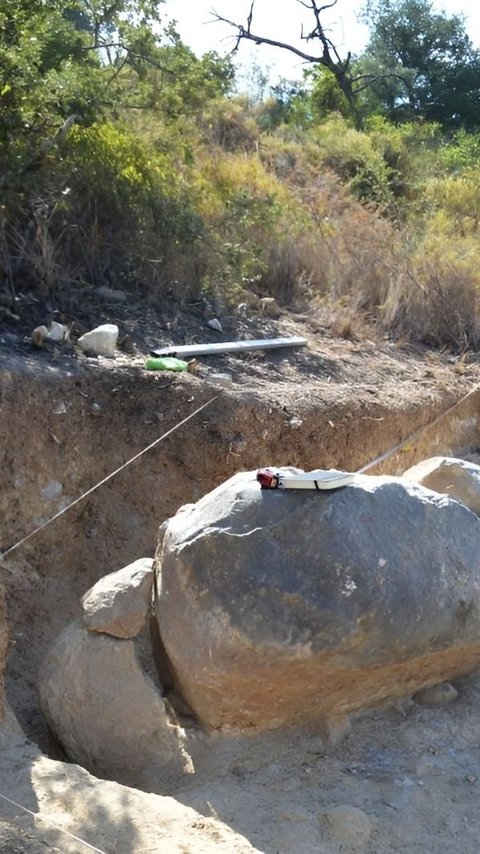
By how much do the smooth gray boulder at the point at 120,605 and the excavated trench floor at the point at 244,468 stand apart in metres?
0.55

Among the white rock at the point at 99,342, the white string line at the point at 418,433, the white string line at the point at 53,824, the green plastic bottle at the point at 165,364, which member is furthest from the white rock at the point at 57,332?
the white string line at the point at 53,824

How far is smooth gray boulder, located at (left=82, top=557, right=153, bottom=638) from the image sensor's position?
4.06 m

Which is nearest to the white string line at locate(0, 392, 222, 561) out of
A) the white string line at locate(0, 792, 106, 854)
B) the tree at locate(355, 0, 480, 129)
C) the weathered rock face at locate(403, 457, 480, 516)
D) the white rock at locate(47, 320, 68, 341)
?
the white rock at locate(47, 320, 68, 341)

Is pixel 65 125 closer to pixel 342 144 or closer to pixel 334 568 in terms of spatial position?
pixel 334 568

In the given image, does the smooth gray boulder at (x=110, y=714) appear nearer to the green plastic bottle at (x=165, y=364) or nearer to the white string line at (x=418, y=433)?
the green plastic bottle at (x=165, y=364)

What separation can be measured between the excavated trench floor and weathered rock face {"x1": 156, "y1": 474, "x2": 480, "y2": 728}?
10.5 inches

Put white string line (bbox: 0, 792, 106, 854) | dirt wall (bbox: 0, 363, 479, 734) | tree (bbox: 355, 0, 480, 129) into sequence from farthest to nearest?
tree (bbox: 355, 0, 480, 129)
dirt wall (bbox: 0, 363, 479, 734)
white string line (bbox: 0, 792, 106, 854)

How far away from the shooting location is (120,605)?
13.4 feet

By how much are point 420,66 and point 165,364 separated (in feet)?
58.2

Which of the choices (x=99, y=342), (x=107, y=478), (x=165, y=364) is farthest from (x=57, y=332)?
(x=107, y=478)

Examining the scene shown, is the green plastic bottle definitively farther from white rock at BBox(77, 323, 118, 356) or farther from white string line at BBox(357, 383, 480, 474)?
white string line at BBox(357, 383, 480, 474)

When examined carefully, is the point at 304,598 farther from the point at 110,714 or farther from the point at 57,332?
the point at 57,332

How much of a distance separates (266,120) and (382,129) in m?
1.69

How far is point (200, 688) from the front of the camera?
13.1 ft
